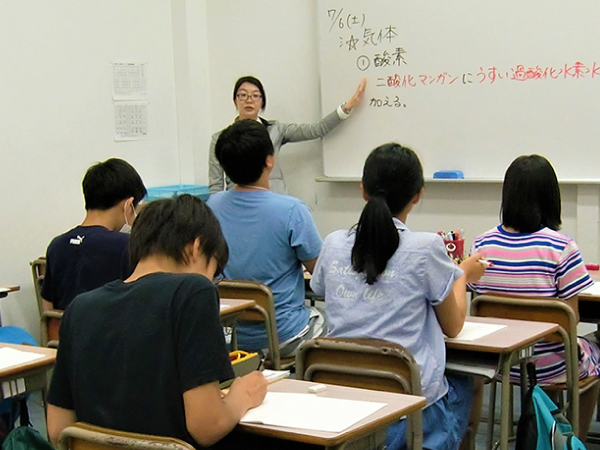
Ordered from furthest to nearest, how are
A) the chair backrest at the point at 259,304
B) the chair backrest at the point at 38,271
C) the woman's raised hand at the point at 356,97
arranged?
the woman's raised hand at the point at 356,97, the chair backrest at the point at 38,271, the chair backrest at the point at 259,304

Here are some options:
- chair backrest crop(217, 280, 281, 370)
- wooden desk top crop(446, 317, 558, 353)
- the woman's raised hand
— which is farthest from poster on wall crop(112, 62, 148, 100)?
wooden desk top crop(446, 317, 558, 353)

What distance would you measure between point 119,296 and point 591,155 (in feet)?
10.5

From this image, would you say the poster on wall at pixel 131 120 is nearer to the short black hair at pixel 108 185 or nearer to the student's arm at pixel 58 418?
the short black hair at pixel 108 185

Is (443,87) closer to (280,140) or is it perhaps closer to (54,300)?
(280,140)

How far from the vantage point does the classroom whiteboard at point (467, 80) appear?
13.6ft

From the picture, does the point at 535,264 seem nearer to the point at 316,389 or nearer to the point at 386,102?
the point at 316,389

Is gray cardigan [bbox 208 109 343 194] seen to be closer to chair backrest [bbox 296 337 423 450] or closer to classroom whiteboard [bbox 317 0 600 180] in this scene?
classroom whiteboard [bbox 317 0 600 180]

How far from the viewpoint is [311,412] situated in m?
1.70

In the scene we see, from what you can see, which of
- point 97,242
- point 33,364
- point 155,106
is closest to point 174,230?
point 33,364

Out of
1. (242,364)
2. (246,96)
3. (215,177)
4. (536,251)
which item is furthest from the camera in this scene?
(215,177)

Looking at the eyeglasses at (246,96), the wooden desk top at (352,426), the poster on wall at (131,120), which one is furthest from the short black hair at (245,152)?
the poster on wall at (131,120)

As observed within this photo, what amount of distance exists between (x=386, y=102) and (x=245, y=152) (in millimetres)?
1900

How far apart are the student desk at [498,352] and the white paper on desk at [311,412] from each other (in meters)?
0.61

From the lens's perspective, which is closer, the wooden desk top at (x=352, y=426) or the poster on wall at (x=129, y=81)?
the wooden desk top at (x=352, y=426)
